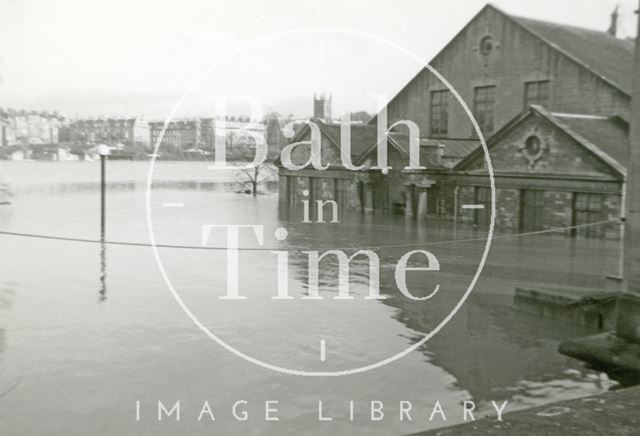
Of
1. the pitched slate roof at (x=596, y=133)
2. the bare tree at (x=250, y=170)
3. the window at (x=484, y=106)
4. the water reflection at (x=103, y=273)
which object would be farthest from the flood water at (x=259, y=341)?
the bare tree at (x=250, y=170)

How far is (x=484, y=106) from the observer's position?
34.7 metres

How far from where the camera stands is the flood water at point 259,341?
8648 millimetres

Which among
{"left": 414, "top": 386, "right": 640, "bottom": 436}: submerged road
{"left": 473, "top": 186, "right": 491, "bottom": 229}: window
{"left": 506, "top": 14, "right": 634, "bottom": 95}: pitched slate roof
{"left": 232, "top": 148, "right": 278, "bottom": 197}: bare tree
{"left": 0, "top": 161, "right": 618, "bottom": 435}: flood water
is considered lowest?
{"left": 0, "top": 161, "right": 618, "bottom": 435}: flood water

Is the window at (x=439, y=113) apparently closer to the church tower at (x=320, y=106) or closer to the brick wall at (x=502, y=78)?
the brick wall at (x=502, y=78)

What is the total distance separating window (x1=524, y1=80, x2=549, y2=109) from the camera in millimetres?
31420

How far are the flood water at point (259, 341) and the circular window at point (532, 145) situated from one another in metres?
4.99

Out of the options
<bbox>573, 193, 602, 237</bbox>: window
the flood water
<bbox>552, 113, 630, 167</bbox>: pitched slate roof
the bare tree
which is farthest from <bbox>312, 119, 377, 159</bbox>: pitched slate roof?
the bare tree

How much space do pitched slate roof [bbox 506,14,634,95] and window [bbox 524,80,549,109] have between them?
1845mm

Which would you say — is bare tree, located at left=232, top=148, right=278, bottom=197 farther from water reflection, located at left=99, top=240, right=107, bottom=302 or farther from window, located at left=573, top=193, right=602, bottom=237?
window, located at left=573, top=193, right=602, bottom=237

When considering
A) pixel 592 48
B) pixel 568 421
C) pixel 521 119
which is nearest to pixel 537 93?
pixel 592 48

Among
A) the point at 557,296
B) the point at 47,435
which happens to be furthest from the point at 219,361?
the point at 557,296

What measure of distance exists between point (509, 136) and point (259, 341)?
60.2 ft

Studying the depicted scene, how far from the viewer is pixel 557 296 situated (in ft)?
45.0

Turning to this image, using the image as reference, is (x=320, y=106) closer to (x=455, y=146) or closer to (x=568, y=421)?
(x=455, y=146)
